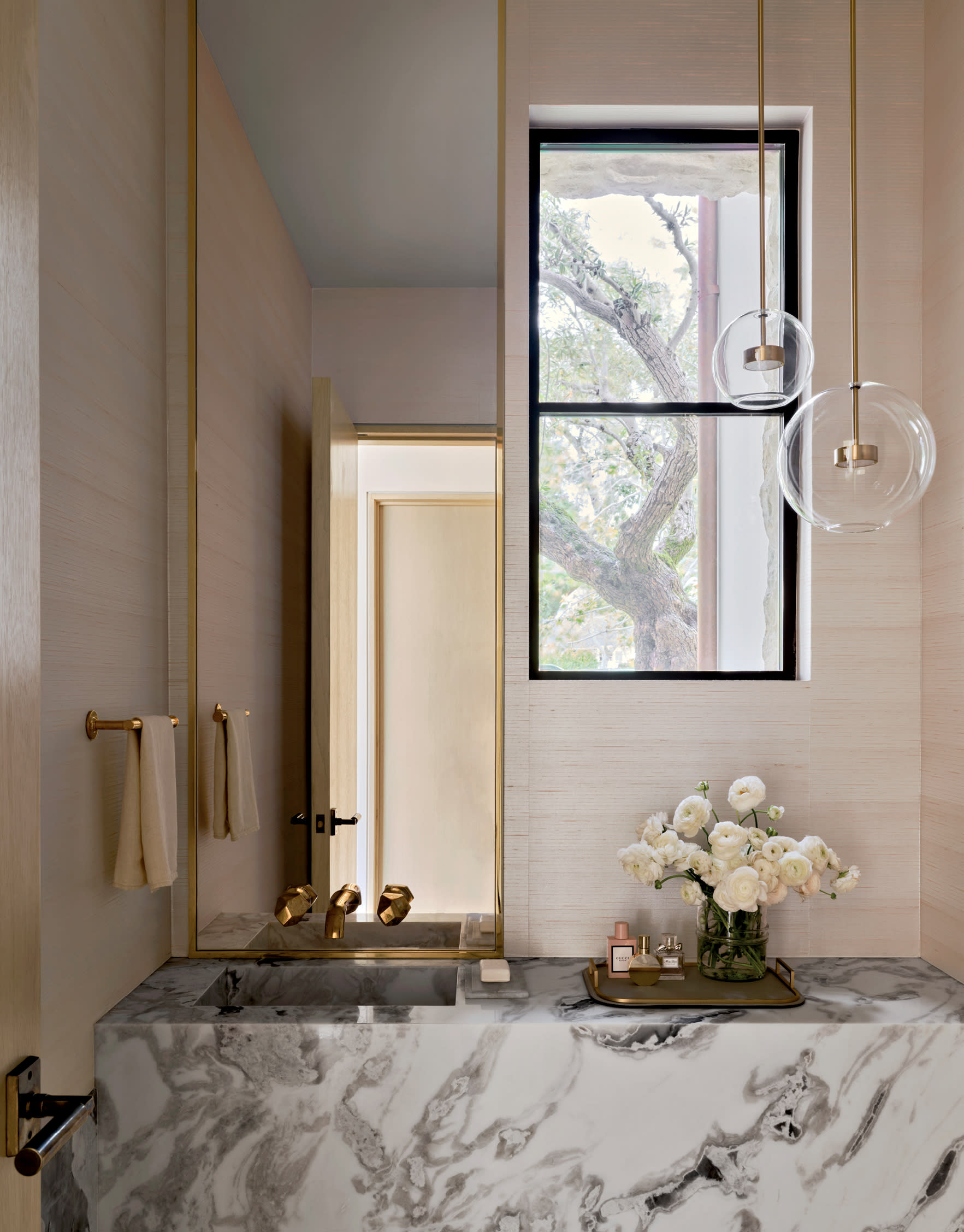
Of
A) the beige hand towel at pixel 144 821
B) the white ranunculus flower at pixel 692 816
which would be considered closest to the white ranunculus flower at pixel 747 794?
the white ranunculus flower at pixel 692 816

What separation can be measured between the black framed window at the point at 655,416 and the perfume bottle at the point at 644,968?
0.52 meters

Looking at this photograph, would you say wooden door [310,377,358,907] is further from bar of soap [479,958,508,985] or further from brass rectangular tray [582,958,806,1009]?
brass rectangular tray [582,958,806,1009]

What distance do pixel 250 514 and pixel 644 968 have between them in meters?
1.09

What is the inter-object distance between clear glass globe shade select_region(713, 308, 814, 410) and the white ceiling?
69cm

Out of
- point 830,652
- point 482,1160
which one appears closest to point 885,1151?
point 482,1160

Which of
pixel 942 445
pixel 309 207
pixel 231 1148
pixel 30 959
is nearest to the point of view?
pixel 30 959

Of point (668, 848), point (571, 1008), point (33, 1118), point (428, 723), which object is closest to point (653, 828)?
point (668, 848)

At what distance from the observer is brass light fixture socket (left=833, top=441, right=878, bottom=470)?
1191 millimetres

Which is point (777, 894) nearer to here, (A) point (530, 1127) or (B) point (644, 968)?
(B) point (644, 968)

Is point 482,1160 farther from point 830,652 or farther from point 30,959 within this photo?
→ point 830,652

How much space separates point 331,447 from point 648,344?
0.66m

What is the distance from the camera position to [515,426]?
173 cm

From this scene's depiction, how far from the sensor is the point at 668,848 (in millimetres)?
1544

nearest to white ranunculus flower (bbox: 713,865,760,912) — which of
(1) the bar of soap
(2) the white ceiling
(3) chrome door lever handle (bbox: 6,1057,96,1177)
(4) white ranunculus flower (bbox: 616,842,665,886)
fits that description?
(4) white ranunculus flower (bbox: 616,842,665,886)
